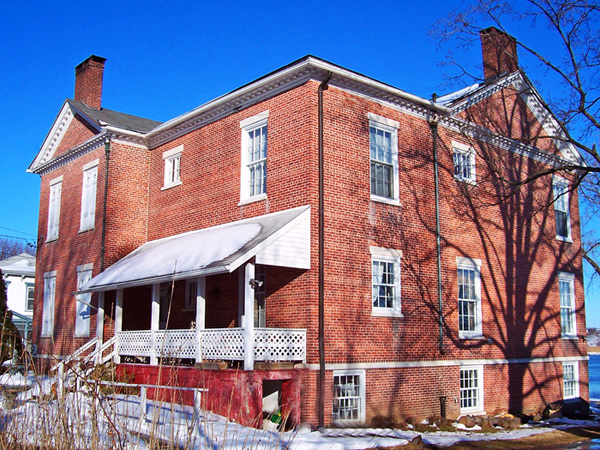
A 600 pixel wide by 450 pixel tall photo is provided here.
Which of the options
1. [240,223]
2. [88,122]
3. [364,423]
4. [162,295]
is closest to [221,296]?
[240,223]

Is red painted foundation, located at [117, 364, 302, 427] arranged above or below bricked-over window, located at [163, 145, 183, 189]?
below

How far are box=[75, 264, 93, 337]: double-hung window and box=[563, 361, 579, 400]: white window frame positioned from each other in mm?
16626

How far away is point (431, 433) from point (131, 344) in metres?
8.49

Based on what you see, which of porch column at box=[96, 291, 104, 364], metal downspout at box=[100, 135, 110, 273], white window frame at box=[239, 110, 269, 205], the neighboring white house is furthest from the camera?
the neighboring white house

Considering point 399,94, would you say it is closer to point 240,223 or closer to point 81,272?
point 240,223

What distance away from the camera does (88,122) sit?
74.6 feet

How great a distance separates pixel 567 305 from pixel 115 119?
18.1 m

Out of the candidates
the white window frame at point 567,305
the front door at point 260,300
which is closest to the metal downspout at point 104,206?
the front door at point 260,300

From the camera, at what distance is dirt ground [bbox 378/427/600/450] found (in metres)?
13.1

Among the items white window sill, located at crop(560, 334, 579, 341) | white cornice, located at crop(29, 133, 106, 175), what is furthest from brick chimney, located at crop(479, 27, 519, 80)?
white cornice, located at crop(29, 133, 106, 175)

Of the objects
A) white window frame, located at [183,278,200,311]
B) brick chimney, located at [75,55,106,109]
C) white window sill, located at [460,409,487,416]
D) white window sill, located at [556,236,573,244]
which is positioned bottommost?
white window sill, located at [460,409,487,416]

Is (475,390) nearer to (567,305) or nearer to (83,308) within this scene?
(567,305)

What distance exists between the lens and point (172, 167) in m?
21.0

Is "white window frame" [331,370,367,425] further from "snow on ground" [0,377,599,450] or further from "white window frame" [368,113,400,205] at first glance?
"white window frame" [368,113,400,205]
